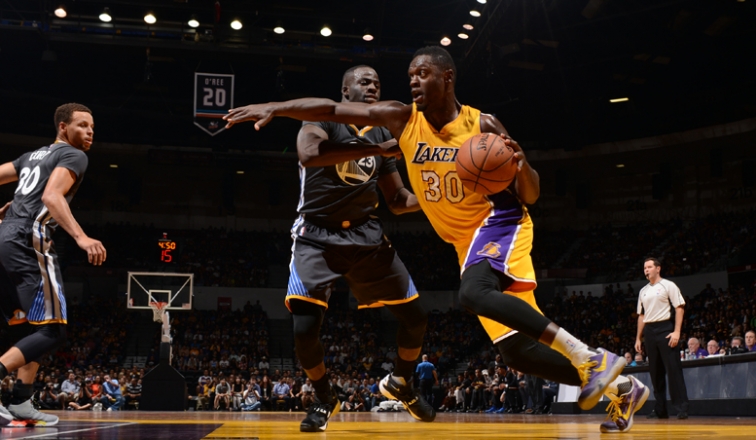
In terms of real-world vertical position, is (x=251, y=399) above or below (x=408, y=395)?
below

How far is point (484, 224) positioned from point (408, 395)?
1652 millimetres

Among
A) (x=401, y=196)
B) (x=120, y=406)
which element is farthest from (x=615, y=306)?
(x=401, y=196)

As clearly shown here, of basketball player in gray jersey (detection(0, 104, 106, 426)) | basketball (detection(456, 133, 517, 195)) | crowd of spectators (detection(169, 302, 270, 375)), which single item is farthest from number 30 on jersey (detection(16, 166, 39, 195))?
crowd of spectators (detection(169, 302, 270, 375))

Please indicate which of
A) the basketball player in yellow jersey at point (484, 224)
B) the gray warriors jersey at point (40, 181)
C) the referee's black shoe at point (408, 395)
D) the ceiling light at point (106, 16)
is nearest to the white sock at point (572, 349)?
the basketball player in yellow jersey at point (484, 224)

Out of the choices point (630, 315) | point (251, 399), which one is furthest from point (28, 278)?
point (630, 315)

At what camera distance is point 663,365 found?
8.07 meters

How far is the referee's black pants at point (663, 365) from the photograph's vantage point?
780 centimetres

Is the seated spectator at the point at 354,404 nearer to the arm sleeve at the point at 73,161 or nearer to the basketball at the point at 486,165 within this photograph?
the arm sleeve at the point at 73,161

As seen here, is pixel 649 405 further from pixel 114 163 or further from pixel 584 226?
pixel 114 163

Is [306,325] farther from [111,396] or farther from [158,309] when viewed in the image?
[111,396]

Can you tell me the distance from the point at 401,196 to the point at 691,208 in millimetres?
25890

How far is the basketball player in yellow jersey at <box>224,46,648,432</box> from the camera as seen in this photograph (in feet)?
10.9

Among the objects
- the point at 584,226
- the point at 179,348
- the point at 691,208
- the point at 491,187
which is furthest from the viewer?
the point at 584,226

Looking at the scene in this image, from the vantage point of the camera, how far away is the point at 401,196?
5027mm
